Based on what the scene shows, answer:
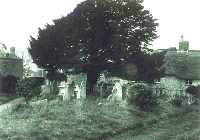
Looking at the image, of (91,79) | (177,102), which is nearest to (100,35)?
(91,79)

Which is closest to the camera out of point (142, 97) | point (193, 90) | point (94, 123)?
point (94, 123)

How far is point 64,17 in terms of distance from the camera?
37.4 metres

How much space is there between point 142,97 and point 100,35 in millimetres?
9293

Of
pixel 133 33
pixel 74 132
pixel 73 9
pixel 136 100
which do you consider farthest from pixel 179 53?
pixel 74 132

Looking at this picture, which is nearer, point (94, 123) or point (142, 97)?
point (94, 123)

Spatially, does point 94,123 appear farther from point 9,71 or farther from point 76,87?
point 9,71

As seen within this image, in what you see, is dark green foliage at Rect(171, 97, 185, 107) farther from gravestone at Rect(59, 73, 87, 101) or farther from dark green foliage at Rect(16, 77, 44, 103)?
dark green foliage at Rect(16, 77, 44, 103)

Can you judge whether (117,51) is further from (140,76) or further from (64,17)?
(64,17)

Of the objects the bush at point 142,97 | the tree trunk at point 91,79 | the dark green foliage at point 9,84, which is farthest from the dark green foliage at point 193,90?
the dark green foliage at point 9,84

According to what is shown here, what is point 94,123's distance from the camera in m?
20.5

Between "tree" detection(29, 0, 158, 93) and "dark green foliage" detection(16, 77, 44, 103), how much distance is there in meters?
3.31

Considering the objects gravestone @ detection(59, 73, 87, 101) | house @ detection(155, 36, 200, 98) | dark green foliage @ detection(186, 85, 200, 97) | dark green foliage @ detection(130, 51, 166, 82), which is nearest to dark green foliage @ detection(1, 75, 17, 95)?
gravestone @ detection(59, 73, 87, 101)

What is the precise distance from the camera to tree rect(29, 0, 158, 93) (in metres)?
34.9

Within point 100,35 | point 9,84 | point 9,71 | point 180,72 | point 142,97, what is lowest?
point 142,97
